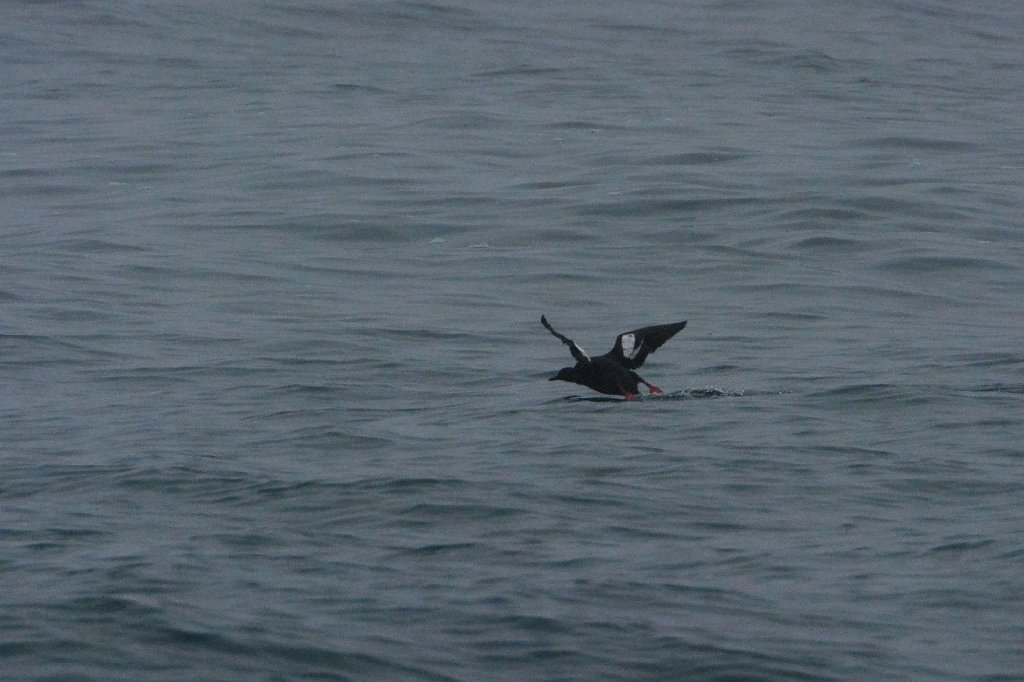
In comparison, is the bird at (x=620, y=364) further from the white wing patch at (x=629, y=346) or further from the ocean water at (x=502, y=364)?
the ocean water at (x=502, y=364)

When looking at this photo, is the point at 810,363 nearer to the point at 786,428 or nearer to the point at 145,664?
the point at 786,428

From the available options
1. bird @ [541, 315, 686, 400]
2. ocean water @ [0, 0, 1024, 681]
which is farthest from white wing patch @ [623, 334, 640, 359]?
ocean water @ [0, 0, 1024, 681]

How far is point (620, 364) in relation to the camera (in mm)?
14695

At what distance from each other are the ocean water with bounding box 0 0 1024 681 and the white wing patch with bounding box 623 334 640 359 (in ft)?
1.81

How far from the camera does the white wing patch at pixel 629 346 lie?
48.8 feet

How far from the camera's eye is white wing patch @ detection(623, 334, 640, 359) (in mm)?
14867

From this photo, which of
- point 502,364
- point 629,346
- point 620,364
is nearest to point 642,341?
point 629,346

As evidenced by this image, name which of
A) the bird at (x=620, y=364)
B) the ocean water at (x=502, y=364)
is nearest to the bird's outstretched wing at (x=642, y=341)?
the bird at (x=620, y=364)

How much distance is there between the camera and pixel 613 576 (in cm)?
973

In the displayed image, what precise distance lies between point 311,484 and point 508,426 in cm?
262

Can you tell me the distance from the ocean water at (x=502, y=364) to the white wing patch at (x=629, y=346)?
551mm

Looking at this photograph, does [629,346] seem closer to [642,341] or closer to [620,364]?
[642,341]

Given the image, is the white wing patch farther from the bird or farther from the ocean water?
the ocean water

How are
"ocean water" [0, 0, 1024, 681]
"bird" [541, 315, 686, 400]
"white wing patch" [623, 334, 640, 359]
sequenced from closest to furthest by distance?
"ocean water" [0, 0, 1024, 681], "bird" [541, 315, 686, 400], "white wing patch" [623, 334, 640, 359]
